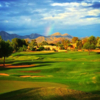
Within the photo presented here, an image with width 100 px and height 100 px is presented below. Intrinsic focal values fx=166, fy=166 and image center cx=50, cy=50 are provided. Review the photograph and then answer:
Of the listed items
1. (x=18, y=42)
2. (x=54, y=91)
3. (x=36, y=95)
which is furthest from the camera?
(x=18, y=42)

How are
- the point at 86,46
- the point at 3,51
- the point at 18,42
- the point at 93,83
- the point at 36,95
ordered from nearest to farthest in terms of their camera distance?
the point at 36,95, the point at 93,83, the point at 3,51, the point at 86,46, the point at 18,42

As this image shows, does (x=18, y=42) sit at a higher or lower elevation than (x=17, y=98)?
higher

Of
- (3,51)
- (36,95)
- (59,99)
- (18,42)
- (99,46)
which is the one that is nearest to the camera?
(59,99)

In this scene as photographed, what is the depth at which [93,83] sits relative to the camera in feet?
60.3

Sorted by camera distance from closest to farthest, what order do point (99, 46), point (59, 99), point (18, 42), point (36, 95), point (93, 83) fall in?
point (59, 99) < point (36, 95) < point (93, 83) < point (99, 46) < point (18, 42)

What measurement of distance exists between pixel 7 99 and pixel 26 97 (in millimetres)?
1289

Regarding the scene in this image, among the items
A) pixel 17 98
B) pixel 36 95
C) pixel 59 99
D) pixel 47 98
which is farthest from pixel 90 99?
pixel 17 98

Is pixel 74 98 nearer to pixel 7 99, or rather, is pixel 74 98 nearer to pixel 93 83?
pixel 7 99

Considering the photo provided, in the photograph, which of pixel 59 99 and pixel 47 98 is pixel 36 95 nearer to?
pixel 47 98

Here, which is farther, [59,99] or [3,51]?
[3,51]

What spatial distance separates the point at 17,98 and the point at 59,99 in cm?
283

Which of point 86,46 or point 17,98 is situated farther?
point 86,46

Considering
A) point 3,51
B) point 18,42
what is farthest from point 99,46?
point 3,51

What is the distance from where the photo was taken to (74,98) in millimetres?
11180
